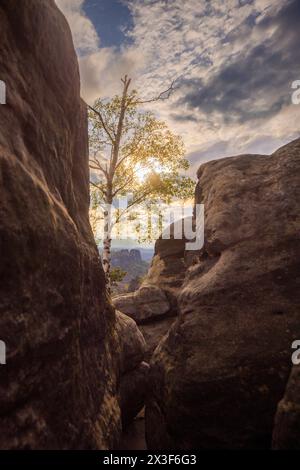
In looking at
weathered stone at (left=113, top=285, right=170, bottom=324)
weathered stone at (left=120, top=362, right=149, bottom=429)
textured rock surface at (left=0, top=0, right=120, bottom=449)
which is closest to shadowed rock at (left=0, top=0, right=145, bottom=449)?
textured rock surface at (left=0, top=0, right=120, bottom=449)

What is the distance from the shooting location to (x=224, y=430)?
253 inches

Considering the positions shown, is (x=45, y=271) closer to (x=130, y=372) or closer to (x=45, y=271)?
(x=45, y=271)

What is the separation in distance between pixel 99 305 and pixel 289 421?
5.34 m

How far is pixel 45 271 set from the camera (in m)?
5.14

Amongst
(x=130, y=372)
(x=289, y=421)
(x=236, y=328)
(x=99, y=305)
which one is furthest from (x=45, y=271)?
(x=130, y=372)

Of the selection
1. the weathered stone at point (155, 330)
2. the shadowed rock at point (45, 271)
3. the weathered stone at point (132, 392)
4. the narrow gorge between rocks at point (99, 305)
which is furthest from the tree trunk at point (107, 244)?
the shadowed rock at point (45, 271)

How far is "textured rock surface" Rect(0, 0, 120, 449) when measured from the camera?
4.23 meters
